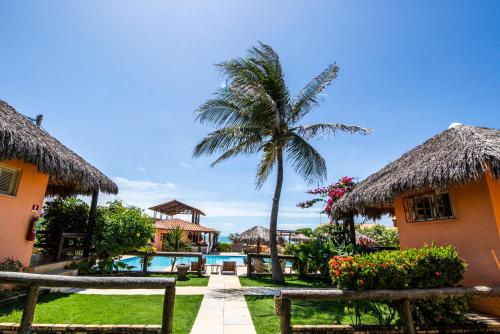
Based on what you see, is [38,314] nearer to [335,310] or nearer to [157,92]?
[335,310]

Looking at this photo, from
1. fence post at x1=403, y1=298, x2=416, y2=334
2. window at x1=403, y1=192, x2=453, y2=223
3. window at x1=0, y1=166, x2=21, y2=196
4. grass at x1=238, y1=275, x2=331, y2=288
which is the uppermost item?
window at x1=0, y1=166, x2=21, y2=196

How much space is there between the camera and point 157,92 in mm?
9969

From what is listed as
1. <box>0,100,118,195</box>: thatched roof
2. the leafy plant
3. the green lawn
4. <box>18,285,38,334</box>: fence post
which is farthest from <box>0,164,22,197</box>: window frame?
<box>18,285,38,334</box>: fence post

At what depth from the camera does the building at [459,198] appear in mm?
4867

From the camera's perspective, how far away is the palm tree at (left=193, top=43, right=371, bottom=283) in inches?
344

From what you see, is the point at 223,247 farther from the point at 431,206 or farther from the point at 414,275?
the point at 414,275

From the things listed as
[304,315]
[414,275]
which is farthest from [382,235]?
[414,275]

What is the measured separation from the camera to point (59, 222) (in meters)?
9.22

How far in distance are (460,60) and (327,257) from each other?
8.13m

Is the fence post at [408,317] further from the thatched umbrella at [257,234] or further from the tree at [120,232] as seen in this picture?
the thatched umbrella at [257,234]

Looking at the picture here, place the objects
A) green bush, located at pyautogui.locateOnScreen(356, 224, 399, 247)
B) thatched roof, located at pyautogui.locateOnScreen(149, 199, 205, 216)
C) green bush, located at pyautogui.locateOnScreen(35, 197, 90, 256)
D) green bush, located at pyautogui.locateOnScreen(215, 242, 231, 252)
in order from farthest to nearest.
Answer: green bush, located at pyautogui.locateOnScreen(215, 242, 231, 252)
thatched roof, located at pyautogui.locateOnScreen(149, 199, 205, 216)
green bush, located at pyautogui.locateOnScreen(356, 224, 399, 247)
green bush, located at pyautogui.locateOnScreen(35, 197, 90, 256)

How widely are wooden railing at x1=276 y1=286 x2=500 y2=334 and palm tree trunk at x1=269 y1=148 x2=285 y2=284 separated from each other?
210 inches

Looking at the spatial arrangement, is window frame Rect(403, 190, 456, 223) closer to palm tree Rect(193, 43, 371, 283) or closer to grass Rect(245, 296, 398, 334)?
palm tree Rect(193, 43, 371, 283)

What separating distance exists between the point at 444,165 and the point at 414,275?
273cm
